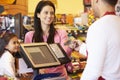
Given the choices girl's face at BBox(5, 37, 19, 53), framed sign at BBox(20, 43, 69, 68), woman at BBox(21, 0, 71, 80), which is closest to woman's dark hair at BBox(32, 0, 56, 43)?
woman at BBox(21, 0, 71, 80)

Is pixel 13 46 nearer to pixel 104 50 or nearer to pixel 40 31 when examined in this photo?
pixel 40 31

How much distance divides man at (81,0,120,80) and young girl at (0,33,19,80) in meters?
0.86

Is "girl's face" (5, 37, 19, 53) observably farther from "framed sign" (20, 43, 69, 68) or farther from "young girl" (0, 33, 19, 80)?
"framed sign" (20, 43, 69, 68)

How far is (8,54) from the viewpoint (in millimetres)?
2643

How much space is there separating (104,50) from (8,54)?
49.8 inches

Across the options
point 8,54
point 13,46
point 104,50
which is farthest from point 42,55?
point 13,46

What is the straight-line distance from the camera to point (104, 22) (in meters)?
1.71

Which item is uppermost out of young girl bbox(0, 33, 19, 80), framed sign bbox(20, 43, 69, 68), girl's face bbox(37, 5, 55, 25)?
girl's face bbox(37, 5, 55, 25)

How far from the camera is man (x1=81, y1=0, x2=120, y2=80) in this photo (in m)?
1.67

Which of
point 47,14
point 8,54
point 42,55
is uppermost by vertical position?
point 47,14

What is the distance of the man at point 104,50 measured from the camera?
167 cm

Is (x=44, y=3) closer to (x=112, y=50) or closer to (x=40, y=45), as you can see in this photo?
(x=40, y=45)

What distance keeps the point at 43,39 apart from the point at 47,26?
14 centimetres

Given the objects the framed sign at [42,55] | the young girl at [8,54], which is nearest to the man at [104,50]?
the framed sign at [42,55]
